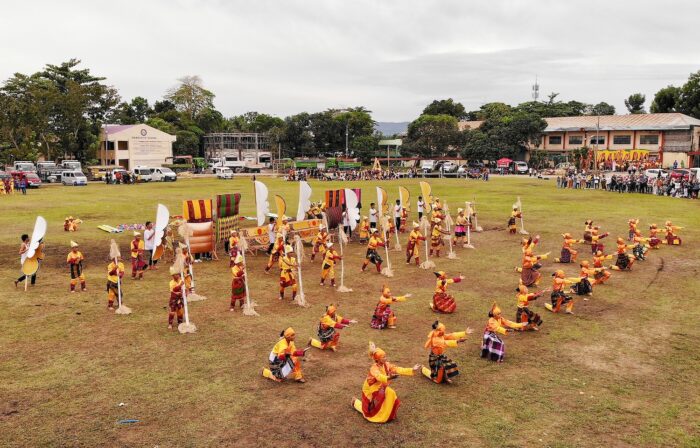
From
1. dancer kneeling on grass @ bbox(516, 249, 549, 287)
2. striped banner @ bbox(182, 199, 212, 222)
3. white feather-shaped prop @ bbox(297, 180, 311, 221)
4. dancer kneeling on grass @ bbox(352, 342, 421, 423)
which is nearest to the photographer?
dancer kneeling on grass @ bbox(352, 342, 421, 423)

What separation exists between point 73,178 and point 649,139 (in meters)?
73.2

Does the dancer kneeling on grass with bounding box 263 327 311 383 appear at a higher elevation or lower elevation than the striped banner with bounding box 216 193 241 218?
lower

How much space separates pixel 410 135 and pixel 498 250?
72.8 m

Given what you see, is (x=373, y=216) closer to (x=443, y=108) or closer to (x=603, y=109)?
(x=443, y=108)

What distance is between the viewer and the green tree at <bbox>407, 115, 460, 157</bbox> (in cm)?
8581

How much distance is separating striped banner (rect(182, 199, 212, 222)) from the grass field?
10.6 ft

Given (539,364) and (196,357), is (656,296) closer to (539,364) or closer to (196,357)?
(539,364)

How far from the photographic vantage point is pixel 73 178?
56938 mm

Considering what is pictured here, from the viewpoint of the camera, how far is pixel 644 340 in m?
12.9

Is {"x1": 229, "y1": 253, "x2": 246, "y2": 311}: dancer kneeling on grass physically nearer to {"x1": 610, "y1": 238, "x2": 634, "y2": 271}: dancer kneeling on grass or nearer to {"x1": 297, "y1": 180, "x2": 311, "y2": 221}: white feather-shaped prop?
{"x1": 297, "y1": 180, "x2": 311, "y2": 221}: white feather-shaped prop

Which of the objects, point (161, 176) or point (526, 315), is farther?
point (161, 176)

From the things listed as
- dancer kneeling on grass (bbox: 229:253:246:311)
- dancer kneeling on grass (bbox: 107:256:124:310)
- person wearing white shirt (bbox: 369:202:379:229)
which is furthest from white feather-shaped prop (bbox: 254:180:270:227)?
dancer kneeling on grass (bbox: 107:256:124:310)

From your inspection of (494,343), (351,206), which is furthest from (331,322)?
(351,206)

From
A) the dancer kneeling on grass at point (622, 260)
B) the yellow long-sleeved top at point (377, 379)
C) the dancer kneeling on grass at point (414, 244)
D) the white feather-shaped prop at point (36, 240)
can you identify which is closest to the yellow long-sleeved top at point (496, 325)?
the yellow long-sleeved top at point (377, 379)
